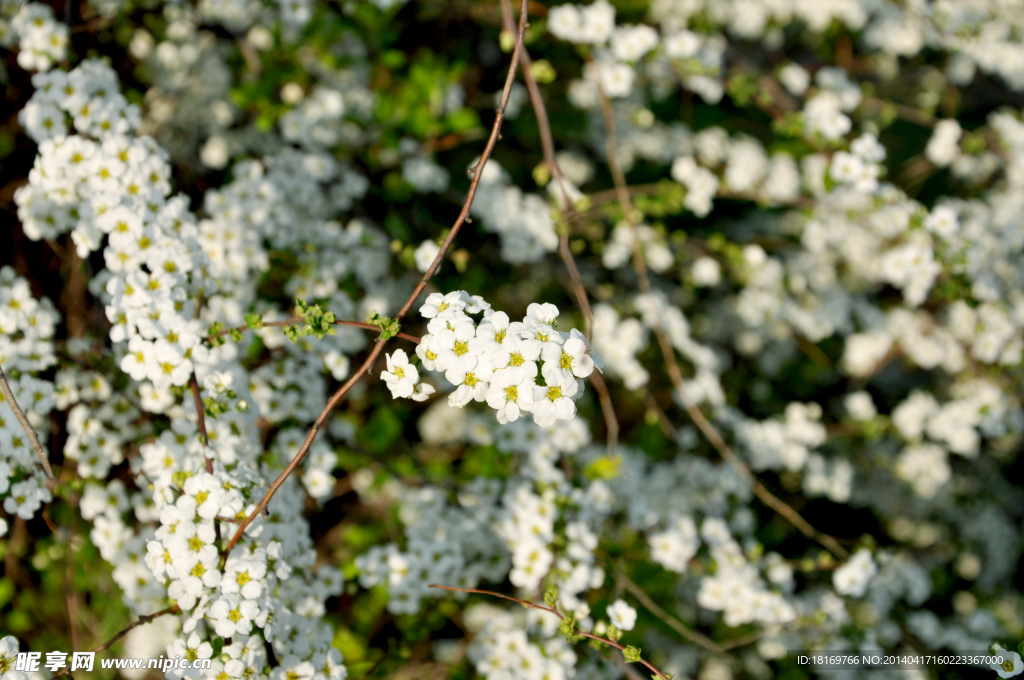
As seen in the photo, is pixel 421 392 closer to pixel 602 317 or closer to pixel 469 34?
pixel 602 317

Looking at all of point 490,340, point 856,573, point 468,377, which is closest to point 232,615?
point 468,377

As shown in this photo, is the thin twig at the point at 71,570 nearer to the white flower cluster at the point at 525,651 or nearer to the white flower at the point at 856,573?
the white flower cluster at the point at 525,651

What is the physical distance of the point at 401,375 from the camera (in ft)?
5.84

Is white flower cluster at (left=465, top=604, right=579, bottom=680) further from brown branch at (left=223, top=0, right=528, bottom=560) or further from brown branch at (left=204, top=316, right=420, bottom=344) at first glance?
brown branch at (left=204, top=316, right=420, bottom=344)

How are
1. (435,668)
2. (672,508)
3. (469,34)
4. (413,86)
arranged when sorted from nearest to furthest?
(435,668) → (413,86) → (672,508) → (469,34)

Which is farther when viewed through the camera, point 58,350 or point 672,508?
point 672,508

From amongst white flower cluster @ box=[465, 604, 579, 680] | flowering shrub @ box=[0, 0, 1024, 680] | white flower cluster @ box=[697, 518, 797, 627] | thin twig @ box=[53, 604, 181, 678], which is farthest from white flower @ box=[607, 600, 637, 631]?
thin twig @ box=[53, 604, 181, 678]

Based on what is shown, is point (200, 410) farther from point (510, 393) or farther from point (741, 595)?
point (741, 595)

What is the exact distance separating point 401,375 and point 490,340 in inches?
11.9

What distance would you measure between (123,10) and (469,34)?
187 centimetres

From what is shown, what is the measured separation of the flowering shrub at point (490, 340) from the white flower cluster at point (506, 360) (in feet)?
0.04

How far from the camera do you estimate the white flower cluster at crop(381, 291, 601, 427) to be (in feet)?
5.21

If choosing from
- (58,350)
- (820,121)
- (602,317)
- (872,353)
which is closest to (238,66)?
(58,350)

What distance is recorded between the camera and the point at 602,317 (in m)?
3.44
